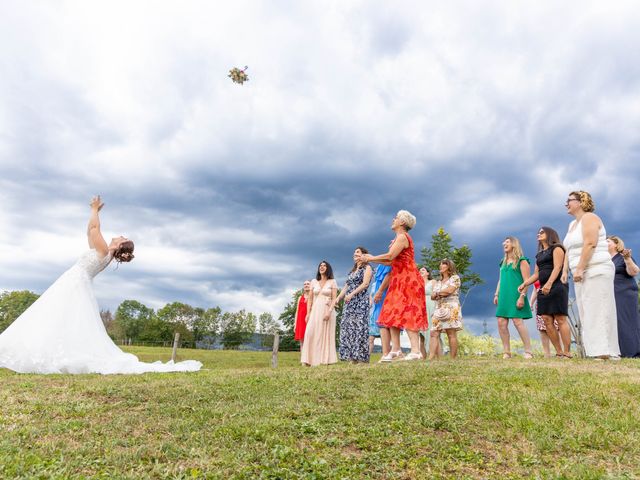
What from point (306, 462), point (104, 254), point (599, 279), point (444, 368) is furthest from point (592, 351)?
point (104, 254)

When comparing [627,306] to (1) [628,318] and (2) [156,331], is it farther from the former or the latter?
(2) [156,331]

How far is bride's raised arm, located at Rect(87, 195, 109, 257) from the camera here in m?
10.9

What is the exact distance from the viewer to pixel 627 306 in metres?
11.2

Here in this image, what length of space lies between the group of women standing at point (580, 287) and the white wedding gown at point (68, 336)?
750cm

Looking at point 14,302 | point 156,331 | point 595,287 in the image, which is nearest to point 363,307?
point 595,287

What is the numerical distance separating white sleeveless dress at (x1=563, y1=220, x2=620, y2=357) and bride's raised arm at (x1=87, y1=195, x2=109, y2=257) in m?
9.48

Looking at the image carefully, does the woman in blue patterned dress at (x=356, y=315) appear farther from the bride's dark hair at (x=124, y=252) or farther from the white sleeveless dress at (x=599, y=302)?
the bride's dark hair at (x=124, y=252)

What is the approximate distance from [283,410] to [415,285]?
503cm

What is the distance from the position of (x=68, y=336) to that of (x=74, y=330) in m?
0.17

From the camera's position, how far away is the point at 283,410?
570 centimetres

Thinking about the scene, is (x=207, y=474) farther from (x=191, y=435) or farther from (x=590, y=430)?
(x=590, y=430)

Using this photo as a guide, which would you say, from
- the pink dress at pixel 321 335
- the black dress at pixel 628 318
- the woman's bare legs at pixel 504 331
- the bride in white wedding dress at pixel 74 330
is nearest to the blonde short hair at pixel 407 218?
the pink dress at pixel 321 335

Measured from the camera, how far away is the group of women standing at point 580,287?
29.9ft

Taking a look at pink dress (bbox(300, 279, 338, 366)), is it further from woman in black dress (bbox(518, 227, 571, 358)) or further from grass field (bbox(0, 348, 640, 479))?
woman in black dress (bbox(518, 227, 571, 358))
